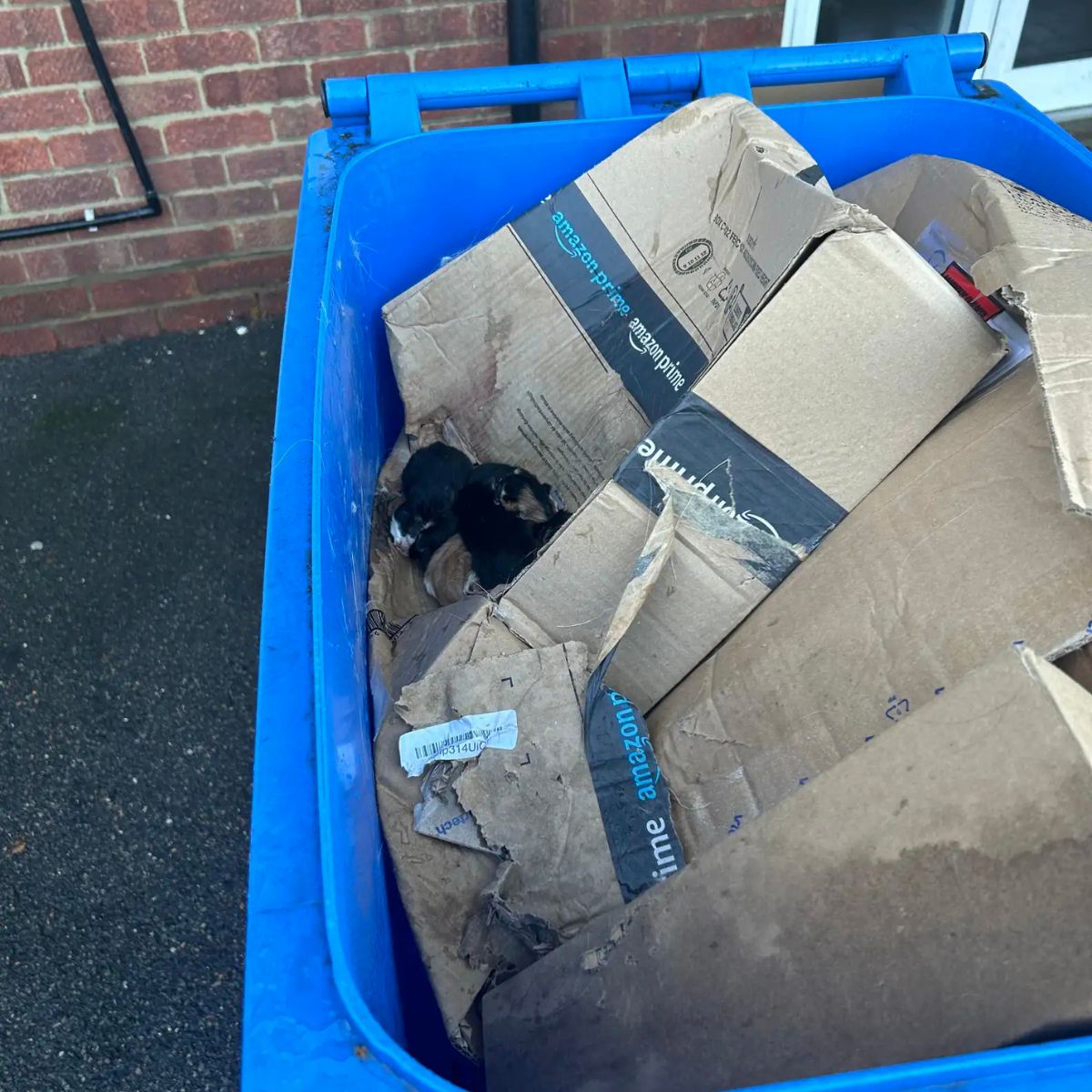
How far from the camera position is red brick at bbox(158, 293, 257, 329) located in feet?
7.89

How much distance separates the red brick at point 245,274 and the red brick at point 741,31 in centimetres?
118

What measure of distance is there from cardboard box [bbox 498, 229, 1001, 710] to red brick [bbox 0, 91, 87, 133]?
69.8 inches

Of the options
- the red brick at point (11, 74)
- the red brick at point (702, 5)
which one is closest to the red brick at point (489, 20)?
the red brick at point (702, 5)

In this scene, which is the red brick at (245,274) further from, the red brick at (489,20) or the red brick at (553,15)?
the red brick at (553,15)

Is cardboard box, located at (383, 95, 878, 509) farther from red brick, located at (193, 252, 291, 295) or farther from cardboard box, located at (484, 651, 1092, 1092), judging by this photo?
red brick, located at (193, 252, 291, 295)

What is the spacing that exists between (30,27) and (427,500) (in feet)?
4.98

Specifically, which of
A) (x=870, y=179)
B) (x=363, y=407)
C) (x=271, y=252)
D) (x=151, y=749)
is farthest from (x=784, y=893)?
(x=271, y=252)

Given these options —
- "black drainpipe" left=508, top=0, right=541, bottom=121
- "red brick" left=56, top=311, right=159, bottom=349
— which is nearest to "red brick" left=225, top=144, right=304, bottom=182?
"red brick" left=56, top=311, right=159, bottom=349

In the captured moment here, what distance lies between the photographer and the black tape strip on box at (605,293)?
52.2 inches

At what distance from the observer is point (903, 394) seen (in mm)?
1025

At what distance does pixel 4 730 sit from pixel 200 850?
0.47 m

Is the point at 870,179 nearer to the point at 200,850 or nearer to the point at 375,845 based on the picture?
the point at 375,845

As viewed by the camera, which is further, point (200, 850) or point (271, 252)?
point (271, 252)

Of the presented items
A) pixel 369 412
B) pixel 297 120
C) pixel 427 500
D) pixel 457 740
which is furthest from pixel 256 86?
pixel 457 740
